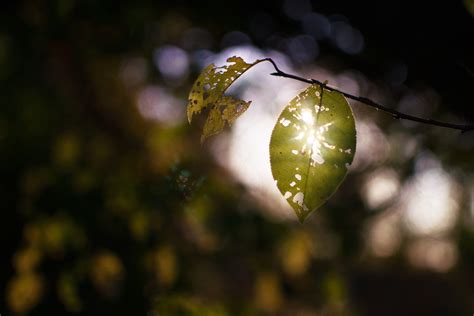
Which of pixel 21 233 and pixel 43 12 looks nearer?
pixel 43 12

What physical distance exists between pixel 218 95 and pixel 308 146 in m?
0.15

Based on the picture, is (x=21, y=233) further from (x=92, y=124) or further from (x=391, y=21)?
(x=391, y=21)

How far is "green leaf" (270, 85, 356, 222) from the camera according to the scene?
62 cm

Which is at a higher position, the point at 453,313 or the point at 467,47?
the point at 467,47

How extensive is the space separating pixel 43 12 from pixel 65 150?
2.64 feet

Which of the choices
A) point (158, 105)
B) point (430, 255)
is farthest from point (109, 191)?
point (430, 255)

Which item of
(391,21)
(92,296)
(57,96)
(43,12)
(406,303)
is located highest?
(391,21)

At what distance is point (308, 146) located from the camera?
0.63 metres

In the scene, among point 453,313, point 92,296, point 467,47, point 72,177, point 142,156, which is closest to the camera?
point 467,47

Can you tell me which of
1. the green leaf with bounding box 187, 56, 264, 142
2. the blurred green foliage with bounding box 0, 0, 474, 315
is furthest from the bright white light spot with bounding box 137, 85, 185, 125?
the green leaf with bounding box 187, 56, 264, 142

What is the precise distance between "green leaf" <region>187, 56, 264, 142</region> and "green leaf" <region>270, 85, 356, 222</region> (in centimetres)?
9

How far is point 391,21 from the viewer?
4.33 ft

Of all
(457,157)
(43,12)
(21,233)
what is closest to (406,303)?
(457,157)

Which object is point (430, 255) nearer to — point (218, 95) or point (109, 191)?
point (109, 191)
